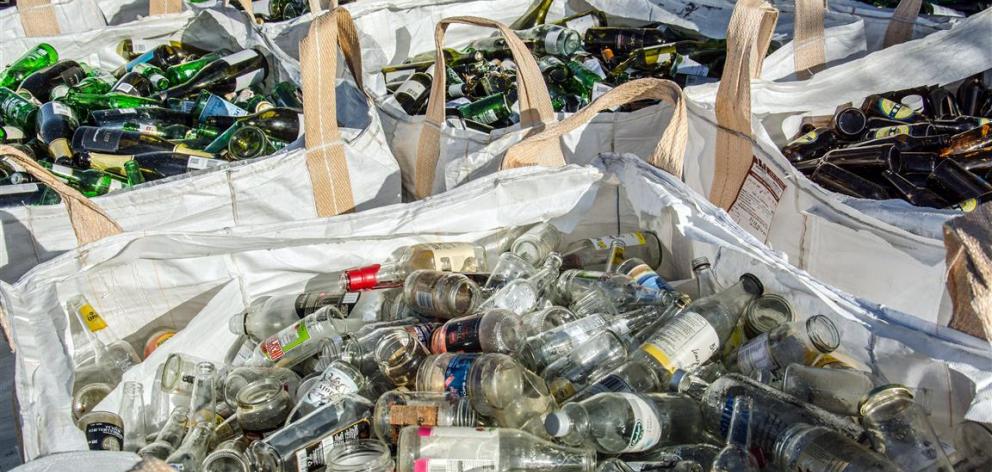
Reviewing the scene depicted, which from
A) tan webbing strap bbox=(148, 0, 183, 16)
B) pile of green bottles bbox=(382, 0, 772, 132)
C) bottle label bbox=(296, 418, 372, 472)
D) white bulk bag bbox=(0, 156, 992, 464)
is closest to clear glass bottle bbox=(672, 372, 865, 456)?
white bulk bag bbox=(0, 156, 992, 464)

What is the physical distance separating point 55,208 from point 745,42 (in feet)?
5.70

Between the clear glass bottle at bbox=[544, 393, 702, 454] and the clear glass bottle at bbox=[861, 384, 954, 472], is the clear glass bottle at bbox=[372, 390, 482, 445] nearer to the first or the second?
the clear glass bottle at bbox=[544, 393, 702, 454]

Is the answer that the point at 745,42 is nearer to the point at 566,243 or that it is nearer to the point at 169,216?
the point at 566,243

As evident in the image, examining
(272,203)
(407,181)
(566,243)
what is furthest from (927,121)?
(272,203)

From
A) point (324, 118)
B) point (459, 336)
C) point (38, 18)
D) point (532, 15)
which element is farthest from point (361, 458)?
point (38, 18)

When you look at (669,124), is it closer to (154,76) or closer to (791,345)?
(791,345)

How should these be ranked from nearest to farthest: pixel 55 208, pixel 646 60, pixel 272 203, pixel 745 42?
1. pixel 745 42
2. pixel 55 208
3. pixel 272 203
4. pixel 646 60

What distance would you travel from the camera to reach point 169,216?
1.96 m

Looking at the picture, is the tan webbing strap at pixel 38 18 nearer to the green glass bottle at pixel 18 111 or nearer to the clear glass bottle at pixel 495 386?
the green glass bottle at pixel 18 111

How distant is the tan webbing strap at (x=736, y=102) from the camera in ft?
5.86

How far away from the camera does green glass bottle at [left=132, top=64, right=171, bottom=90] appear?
305 cm

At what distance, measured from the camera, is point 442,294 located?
5.34ft

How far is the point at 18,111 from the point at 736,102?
101 inches

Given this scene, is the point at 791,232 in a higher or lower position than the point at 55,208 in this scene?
lower
